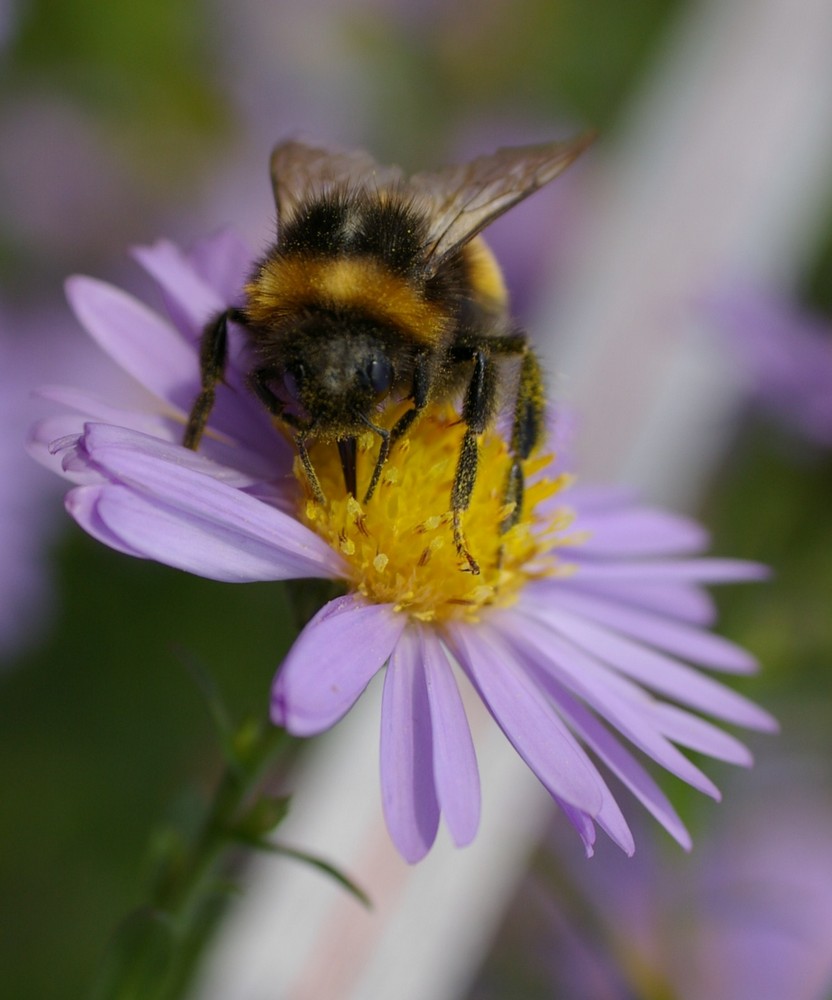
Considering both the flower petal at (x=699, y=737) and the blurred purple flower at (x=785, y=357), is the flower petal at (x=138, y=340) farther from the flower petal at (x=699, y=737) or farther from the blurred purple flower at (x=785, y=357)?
the blurred purple flower at (x=785, y=357)

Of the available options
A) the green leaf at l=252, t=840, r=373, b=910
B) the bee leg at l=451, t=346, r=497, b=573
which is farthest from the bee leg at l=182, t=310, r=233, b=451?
the green leaf at l=252, t=840, r=373, b=910

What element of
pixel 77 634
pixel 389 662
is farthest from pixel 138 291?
pixel 389 662

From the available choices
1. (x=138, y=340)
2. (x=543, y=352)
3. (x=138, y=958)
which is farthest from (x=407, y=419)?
(x=543, y=352)

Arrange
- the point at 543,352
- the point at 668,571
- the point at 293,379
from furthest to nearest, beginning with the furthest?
the point at 543,352 → the point at 668,571 → the point at 293,379

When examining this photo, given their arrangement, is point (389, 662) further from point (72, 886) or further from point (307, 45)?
point (307, 45)

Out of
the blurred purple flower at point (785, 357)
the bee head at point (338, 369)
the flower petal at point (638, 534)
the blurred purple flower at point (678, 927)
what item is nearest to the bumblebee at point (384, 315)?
the bee head at point (338, 369)

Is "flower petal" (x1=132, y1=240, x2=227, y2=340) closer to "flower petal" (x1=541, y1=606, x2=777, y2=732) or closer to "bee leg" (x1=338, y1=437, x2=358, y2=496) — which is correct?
"bee leg" (x1=338, y1=437, x2=358, y2=496)

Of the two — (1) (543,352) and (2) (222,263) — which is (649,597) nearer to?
(2) (222,263)
